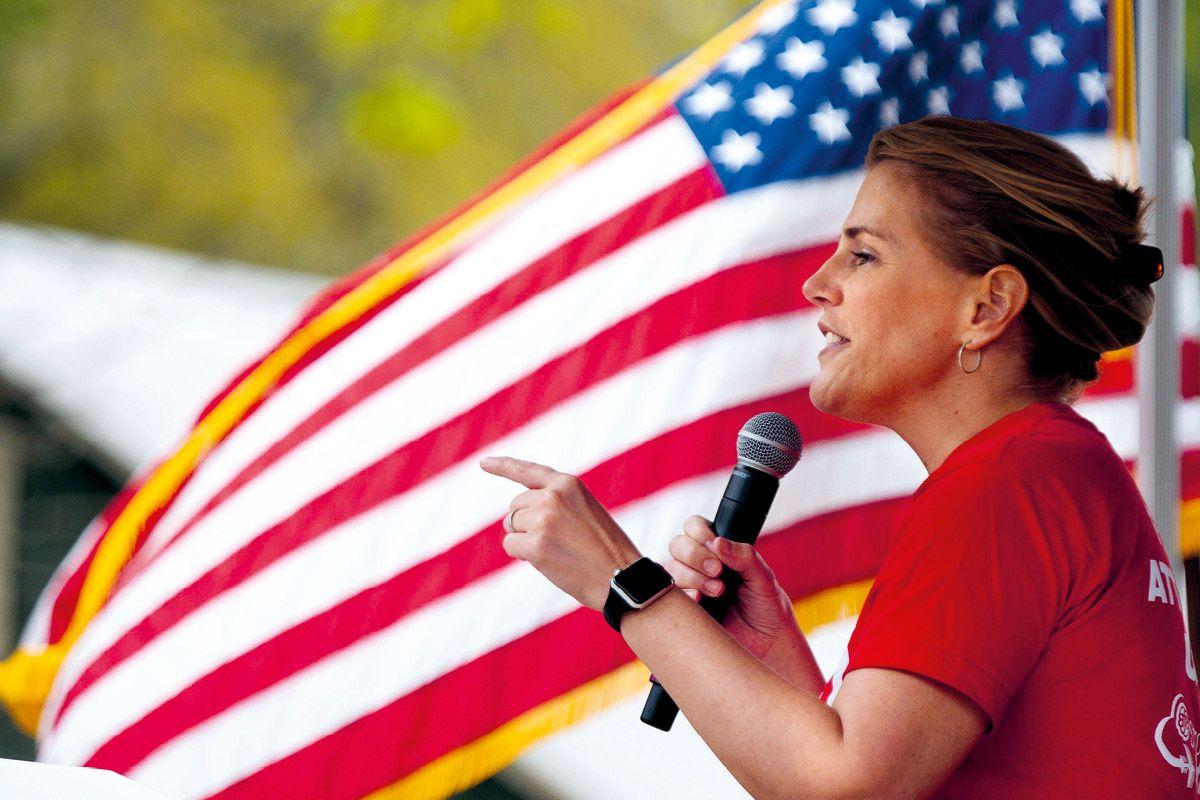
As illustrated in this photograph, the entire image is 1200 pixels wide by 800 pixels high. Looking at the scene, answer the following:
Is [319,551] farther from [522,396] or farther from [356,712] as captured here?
[522,396]

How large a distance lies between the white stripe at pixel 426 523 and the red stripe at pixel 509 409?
17 mm

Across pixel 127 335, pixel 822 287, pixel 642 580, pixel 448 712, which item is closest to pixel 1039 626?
pixel 642 580

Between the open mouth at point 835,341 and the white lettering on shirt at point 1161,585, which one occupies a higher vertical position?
the open mouth at point 835,341

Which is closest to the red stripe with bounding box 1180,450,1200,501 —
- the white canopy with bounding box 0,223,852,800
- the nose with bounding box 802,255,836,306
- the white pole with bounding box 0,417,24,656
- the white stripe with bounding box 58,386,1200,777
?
the white stripe with bounding box 58,386,1200,777

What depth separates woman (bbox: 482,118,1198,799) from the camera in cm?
104

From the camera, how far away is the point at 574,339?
1981 mm

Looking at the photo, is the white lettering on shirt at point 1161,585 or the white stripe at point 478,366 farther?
the white stripe at point 478,366

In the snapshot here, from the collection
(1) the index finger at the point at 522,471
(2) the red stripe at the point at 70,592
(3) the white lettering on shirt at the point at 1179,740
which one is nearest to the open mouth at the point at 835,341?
(1) the index finger at the point at 522,471

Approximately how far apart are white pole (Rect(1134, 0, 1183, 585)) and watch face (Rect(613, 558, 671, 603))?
1.16 metres

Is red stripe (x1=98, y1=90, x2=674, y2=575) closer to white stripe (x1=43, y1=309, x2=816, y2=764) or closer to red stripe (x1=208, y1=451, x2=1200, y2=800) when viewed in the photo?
white stripe (x1=43, y1=309, x2=816, y2=764)

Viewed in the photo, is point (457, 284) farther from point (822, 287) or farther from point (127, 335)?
point (127, 335)

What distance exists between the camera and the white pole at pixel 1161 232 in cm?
202

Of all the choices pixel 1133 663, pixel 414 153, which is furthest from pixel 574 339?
pixel 414 153

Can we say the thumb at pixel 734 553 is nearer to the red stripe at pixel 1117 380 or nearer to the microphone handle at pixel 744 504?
the microphone handle at pixel 744 504
